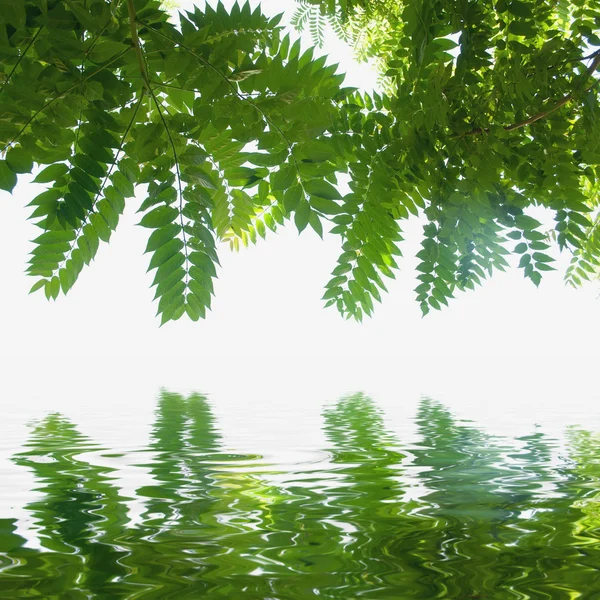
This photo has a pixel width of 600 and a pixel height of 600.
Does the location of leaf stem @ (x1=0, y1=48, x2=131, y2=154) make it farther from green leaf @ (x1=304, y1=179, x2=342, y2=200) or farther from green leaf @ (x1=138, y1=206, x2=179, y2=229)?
green leaf @ (x1=304, y1=179, x2=342, y2=200)

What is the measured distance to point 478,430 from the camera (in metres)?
4.68

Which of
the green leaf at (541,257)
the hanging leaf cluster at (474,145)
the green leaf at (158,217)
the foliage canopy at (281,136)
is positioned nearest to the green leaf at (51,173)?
the foliage canopy at (281,136)

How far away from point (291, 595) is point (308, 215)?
577 millimetres

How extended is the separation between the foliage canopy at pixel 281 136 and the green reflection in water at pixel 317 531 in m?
0.45

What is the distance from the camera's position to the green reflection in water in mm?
1066

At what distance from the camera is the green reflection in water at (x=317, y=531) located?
3.50ft

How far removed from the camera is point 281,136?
1.14m

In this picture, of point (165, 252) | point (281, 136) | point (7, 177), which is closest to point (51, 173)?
point (7, 177)

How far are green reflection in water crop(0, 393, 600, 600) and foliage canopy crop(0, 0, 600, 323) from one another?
0.45 meters

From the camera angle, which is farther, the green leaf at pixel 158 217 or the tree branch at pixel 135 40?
the green leaf at pixel 158 217

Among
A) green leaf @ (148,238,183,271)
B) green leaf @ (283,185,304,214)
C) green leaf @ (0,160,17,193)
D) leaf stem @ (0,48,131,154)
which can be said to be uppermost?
leaf stem @ (0,48,131,154)

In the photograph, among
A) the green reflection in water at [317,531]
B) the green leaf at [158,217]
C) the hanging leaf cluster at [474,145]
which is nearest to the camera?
the green reflection in water at [317,531]

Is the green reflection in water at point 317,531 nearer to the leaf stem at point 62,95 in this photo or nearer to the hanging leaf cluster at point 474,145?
the hanging leaf cluster at point 474,145

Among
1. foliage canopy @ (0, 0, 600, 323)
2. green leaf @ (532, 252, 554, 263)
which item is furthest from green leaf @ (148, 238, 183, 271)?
green leaf @ (532, 252, 554, 263)
